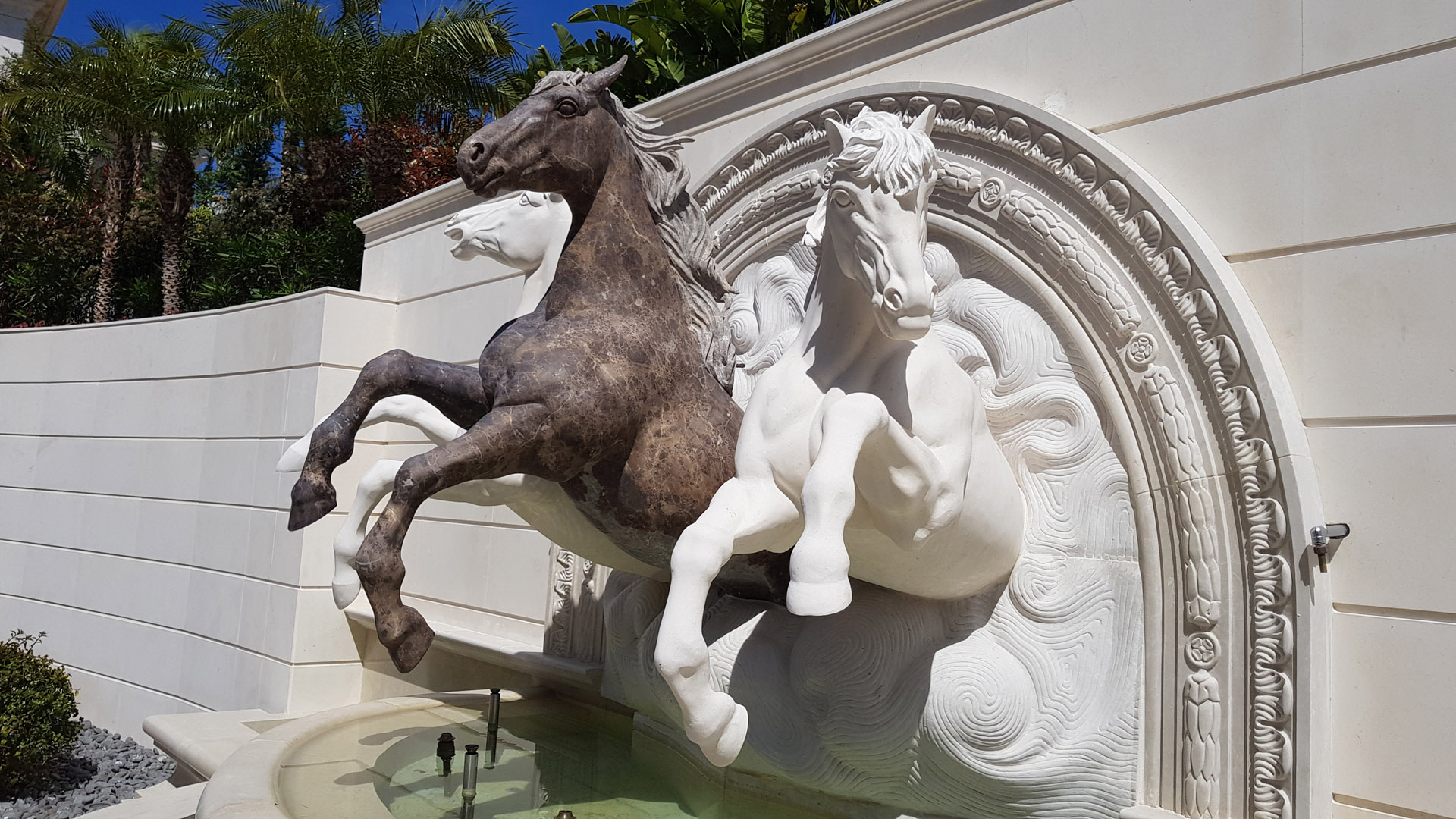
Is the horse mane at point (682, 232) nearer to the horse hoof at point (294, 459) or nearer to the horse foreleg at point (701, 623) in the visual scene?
the horse foreleg at point (701, 623)

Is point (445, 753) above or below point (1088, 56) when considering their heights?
below

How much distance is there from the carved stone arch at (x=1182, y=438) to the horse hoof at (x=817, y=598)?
1.03 meters

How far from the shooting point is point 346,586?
2711mm

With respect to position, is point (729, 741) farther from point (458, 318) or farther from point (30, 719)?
point (30, 719)

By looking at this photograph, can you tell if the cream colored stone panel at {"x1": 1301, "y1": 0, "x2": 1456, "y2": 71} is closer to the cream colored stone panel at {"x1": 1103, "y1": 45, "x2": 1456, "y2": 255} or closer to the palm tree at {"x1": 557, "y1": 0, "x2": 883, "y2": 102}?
the cream colored stone panel at {"x1": 1103, "y1": 45, "x2": 1456, "y2": 255}

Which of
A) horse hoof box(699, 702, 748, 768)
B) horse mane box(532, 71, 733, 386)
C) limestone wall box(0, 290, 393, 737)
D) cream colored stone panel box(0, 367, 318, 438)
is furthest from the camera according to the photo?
cream colored stone panel box(0, 367, 318, 438)

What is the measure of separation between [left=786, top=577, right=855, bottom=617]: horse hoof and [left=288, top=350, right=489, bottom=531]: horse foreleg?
117 cm

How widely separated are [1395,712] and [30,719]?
7.05 metres

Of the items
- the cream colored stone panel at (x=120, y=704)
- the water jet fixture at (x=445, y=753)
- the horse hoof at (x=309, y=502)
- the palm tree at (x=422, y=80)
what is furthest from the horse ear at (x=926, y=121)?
the palm tree at (x=422, y=80)

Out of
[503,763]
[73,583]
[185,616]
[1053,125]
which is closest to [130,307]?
[73,583]

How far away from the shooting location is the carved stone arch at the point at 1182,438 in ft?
7.74

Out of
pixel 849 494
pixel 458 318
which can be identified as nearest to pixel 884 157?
pixel 849 494

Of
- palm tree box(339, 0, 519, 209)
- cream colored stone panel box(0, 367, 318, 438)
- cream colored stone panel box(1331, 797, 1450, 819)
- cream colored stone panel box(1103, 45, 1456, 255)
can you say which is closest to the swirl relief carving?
cream colored stone panel box(1331, 797, 1450, 819)

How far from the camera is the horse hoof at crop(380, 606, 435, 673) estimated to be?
2.34m
